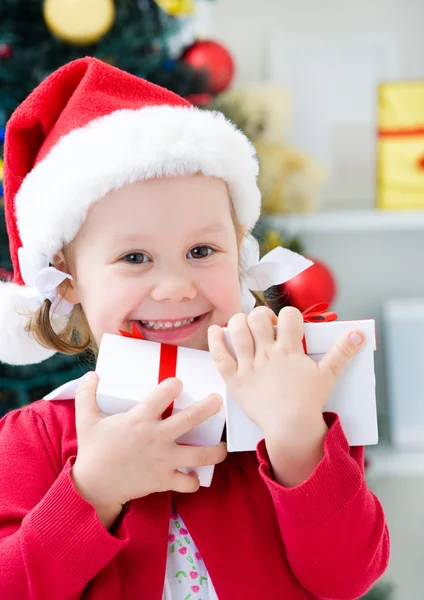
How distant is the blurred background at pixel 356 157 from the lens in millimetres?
2074

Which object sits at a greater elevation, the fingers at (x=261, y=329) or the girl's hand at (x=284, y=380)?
the fingers at (x=261, y=329)

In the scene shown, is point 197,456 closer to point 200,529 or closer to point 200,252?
point 200,529

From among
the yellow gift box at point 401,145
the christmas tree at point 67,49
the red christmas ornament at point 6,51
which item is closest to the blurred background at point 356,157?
the yellow gift box at point 401,145

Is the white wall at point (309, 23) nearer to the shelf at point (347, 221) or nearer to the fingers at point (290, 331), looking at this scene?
the shelf at point (347, 221)

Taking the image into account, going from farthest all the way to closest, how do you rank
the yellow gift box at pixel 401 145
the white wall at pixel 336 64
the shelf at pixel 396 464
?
the white wall at pixel 336 64 < the yellow gift box at pixel 401 145 < the shelf at pixel 396 464

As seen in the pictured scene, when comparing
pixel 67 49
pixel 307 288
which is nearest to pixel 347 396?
pixel 307 288

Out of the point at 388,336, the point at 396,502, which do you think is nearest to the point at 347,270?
the point at 388,336

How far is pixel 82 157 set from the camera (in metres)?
0.88

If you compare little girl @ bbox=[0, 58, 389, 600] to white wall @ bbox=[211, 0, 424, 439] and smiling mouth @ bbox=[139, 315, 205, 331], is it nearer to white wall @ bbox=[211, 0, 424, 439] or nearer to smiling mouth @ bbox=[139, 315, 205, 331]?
smiling mouth @ bbox=[139, 315, 205, 331]

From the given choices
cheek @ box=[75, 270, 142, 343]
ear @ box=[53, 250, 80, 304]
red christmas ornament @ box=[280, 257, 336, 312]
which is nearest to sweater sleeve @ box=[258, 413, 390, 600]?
cheek @ box=[75, 270, 142, 343]

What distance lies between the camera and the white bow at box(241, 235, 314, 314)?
96 centimetres

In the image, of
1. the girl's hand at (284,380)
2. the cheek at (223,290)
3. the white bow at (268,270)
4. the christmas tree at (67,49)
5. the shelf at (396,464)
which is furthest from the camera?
the shelf at (396,464)

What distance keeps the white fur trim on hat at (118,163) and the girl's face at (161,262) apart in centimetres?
2

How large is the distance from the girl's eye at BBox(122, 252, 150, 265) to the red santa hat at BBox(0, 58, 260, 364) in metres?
0.08
